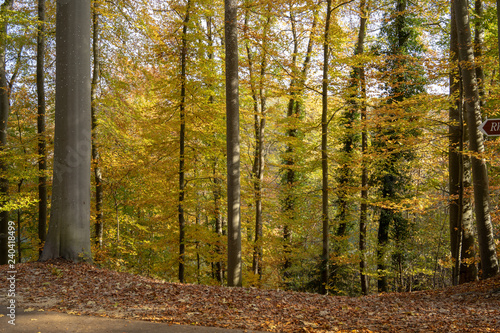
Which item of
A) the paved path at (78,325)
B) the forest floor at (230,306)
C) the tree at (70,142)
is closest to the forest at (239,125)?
the tree at (70,142)

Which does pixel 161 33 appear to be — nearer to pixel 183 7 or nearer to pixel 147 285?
pixel 183 7

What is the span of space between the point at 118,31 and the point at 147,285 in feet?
30.2

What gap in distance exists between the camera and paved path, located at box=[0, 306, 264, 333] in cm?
364

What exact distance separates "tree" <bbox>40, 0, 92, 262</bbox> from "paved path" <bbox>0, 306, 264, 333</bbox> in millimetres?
2664

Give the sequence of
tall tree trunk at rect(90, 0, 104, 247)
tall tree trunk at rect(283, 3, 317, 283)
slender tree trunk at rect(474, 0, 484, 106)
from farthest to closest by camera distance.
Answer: tall tree trunk at rect(90, 0, 104, 247) → tall tree trunk at rect(283, 3, 317, 283) → slender tree trunk at rect(474, 0, 484, 106)

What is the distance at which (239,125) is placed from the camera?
12062mm

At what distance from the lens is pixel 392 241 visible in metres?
14.8

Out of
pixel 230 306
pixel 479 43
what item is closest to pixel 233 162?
pixel 230 306

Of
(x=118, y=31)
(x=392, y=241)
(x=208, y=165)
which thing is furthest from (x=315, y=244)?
(x=118, y=31)

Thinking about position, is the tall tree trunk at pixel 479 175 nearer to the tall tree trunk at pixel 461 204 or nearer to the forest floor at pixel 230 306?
the forest floor at pixel 230 306

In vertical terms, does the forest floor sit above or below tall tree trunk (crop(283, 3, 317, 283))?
below

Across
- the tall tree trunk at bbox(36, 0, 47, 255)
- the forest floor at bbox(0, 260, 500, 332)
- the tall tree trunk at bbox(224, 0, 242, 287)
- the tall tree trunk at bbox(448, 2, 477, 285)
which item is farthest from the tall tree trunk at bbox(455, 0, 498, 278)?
the tall tree trunk at bbox(36, 0, 47, 255)

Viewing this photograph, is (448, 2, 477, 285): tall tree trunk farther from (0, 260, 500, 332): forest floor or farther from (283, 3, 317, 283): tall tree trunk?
(283, 3, 317, 283): tall tree trunk

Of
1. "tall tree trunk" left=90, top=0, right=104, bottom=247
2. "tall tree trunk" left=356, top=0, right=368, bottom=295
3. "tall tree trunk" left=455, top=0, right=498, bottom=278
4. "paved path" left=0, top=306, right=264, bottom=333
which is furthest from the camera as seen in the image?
"tall tree trunk" left=356, top=0, right=368, bottom=295
